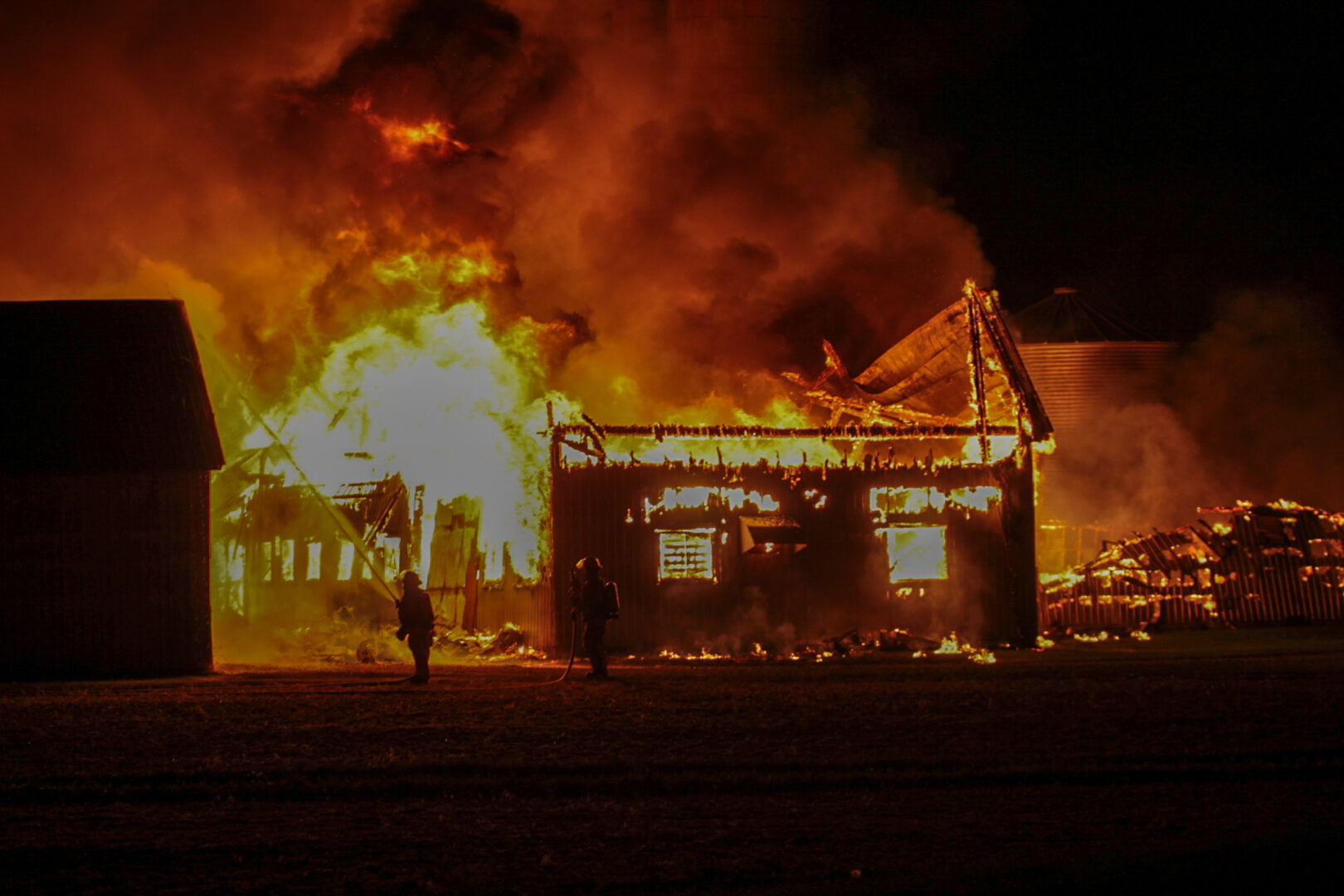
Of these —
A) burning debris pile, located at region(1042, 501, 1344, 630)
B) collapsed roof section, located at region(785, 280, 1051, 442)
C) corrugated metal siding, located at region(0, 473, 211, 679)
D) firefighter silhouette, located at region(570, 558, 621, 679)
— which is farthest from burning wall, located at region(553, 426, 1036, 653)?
corrugated metal siding, located at region(0, 473, 211, 679)

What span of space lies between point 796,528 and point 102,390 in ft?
39.2

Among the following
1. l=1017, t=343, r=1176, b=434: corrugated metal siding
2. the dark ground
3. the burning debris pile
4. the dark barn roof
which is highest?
l=1017, t=343, r=1176, b=434: corrugated metal siding

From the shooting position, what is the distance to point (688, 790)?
27.9 feet

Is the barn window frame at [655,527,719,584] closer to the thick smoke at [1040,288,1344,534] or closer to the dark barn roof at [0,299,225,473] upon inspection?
the dark barn roof at [0,299,225,473]

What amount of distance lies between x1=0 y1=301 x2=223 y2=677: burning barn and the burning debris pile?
17218 millimetres

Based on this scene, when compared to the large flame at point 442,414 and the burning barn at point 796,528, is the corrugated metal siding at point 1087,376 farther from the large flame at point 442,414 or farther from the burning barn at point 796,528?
the large flame at point 442,414

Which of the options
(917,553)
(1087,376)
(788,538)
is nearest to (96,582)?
(788,538)

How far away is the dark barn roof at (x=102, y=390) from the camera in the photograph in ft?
63.3

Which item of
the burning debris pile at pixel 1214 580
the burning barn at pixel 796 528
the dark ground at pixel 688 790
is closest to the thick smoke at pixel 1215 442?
the burning debris pile at pixel 1214 580

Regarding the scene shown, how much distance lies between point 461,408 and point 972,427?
10130 millimetres

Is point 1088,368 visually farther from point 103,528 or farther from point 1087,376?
point 103,528

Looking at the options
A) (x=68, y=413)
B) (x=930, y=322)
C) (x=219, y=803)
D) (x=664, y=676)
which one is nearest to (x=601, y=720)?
(x=219, y=803)

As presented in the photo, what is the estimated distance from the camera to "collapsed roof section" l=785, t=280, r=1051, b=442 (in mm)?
22703

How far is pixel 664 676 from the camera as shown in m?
17.1
